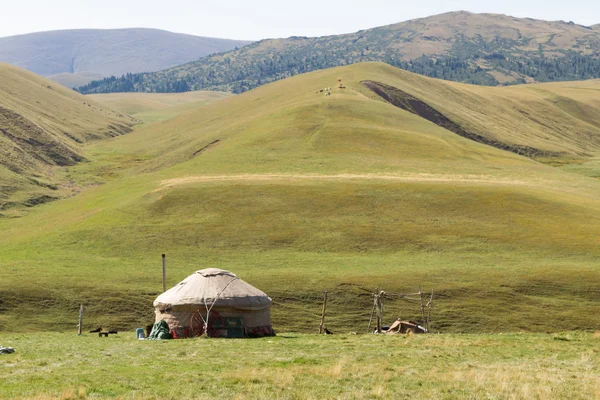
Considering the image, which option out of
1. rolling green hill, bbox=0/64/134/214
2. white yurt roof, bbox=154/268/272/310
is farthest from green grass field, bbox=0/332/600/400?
rolling green hill, bbox=0/64/134/214

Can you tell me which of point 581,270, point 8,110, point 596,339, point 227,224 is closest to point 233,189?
point 227,224

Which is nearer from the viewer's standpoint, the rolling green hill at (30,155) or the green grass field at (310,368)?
the green grass field at (310,368)

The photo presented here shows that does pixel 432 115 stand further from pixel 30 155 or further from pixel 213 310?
A: pixel 213 310

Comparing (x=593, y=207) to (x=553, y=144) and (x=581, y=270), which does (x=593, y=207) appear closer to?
(x=581, y=270)

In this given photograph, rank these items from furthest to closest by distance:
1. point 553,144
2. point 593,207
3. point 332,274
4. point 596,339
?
1. point 553,144
2. point 593,207
3. point 332,274
4. point 596,339

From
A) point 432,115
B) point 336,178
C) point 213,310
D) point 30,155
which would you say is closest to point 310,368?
point 213,310

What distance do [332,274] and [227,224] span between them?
21.0m

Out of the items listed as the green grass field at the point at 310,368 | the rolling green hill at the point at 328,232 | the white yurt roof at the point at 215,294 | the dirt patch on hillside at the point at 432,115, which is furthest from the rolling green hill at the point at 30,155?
the green grass field at the point at 310,368

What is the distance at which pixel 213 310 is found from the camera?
41312 millimetres

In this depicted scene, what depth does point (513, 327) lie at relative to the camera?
5256 cm

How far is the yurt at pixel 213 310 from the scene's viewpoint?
135 ft

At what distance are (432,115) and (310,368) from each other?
150515 mm

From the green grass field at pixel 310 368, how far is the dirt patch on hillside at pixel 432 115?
132038mm

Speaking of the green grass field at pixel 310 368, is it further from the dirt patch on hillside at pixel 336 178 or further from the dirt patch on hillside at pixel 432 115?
the dirt patch on hillside at pixel 432 115
